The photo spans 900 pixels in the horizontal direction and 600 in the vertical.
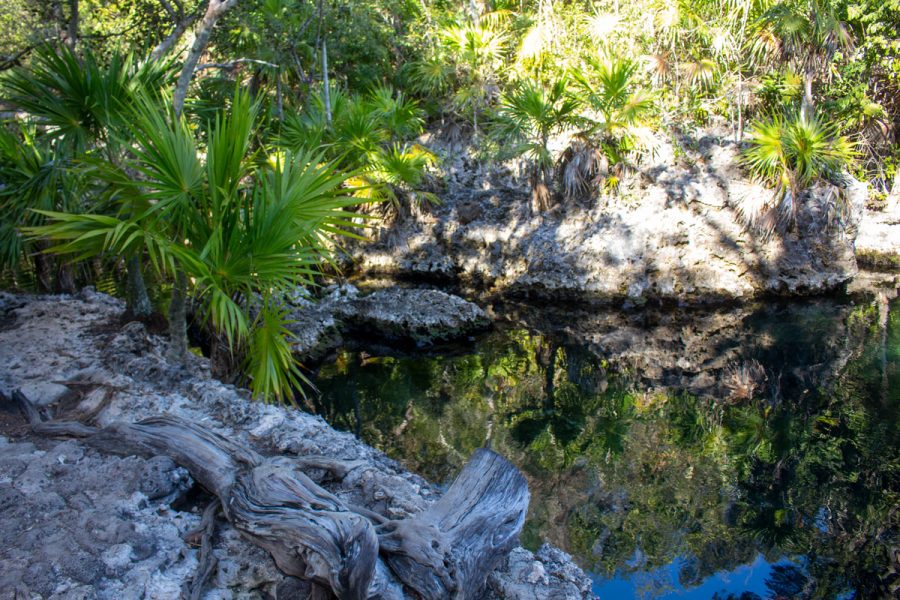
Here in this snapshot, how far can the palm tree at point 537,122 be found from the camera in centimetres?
1184

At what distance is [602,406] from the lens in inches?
281

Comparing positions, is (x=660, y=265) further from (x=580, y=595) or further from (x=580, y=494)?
(x=580, y=595)

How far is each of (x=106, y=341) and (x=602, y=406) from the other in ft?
17.1

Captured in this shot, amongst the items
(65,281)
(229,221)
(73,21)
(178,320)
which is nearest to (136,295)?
(178,320)

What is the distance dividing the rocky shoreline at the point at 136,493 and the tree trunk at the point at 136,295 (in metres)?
1.17

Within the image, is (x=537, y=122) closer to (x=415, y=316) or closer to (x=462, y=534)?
(x=415, y=316)

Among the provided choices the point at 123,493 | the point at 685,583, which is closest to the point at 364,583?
the point at 123,493

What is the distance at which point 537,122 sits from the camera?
12047 millimetres

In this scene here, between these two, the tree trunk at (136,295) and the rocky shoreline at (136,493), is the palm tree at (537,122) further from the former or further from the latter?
the rocky shoreline at (136,493)

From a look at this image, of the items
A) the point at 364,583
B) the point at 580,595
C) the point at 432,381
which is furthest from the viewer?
the point at 432,381

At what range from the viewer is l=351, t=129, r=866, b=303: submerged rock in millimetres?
11117

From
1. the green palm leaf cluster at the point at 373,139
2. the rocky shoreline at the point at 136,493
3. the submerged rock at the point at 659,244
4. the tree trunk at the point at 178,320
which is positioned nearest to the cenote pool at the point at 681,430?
the submerged rock at the point at 659,244

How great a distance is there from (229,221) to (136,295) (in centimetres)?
328

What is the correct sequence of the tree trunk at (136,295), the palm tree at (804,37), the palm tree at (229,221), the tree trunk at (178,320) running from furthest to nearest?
the palm tree at (804,37) < the tree trunk at (136,295) < the tree trunk at (178,320) < the palm tree at (229,221)
